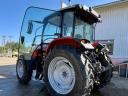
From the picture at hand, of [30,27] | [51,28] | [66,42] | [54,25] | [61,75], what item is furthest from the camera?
[30,27]

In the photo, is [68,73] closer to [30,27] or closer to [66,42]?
[66,42]

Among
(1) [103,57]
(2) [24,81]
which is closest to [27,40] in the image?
(2) [24,81]

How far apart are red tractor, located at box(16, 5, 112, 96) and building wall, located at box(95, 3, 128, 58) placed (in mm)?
5230

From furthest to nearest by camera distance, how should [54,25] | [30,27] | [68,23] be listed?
1. [30,27]
2. [54,25]
3. [68,23]

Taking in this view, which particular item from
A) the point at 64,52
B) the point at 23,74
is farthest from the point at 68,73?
the point at 23,74

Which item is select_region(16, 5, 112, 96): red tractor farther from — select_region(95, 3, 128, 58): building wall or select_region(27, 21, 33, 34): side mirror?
select_region(95, 3, 128, 58): building wall

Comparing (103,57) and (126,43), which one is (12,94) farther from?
(126,43)

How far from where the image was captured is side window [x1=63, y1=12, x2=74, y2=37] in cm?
570

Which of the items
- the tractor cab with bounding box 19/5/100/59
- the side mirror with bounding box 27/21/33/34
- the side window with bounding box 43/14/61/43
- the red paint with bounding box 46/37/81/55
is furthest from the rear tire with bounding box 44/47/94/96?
the side mirror with bounding box 27/21/33/34

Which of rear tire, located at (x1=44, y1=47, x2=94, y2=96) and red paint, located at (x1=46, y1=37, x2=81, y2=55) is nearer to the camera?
rear tire, located at (x1=44, y1=47, x2=94, y2=96)

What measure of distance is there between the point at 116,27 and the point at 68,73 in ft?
25.5

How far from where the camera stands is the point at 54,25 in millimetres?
6125

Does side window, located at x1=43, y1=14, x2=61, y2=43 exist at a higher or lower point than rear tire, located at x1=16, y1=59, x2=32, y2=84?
higher

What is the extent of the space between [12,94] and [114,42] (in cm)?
806
